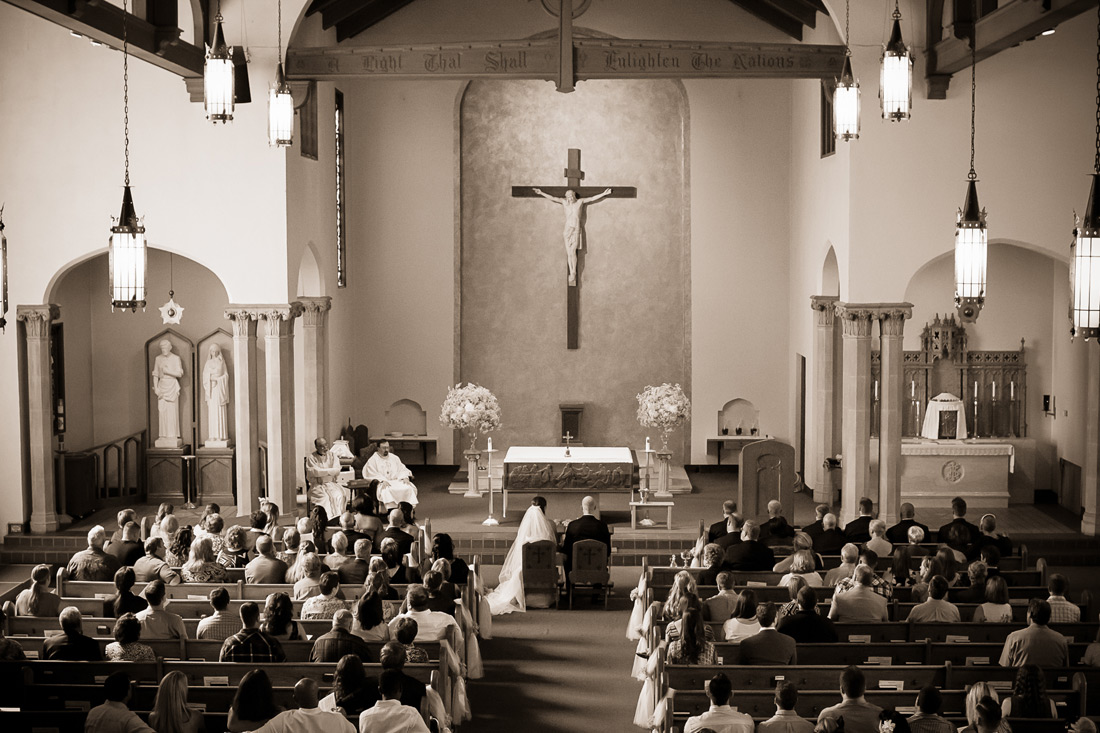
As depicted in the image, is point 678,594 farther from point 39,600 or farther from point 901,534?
point 39,600

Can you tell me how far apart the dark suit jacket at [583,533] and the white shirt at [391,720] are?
663 centimetres

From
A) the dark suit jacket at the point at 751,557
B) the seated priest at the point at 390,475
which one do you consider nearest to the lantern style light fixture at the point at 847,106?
the dark suit jacket at the point at 751,557

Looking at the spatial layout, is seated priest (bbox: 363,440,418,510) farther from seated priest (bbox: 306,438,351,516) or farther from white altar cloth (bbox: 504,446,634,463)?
white altar cloth (bbox: 504,446,634,463)

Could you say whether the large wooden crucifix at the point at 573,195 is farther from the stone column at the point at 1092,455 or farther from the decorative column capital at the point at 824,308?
the stone column at the point at 1092,455

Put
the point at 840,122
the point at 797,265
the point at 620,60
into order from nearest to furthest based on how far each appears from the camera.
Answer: the point at 840,122 → the point at 620,60 → the point at 797,265

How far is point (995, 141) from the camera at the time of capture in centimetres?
1684

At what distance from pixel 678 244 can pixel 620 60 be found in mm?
6380

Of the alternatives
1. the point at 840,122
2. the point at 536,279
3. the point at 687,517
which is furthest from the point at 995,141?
the point at 536,279

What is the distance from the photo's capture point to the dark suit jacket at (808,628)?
980 cm

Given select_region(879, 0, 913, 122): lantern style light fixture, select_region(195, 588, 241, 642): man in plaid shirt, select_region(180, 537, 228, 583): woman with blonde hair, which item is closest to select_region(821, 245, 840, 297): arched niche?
select_region(879, 0, 913, 122): lantern style light fixture

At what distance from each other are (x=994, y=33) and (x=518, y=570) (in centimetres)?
783

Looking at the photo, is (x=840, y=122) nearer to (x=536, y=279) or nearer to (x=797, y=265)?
(x=797, y=265)

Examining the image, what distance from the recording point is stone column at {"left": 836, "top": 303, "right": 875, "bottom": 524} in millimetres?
17250

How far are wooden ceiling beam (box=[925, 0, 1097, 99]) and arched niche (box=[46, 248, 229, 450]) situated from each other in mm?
10700
